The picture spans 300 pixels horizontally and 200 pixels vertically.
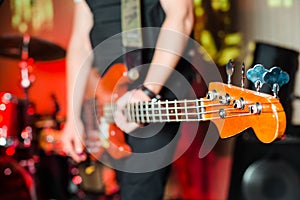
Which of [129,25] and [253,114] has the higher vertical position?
[129,25]

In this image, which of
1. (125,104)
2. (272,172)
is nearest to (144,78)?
(125,104)

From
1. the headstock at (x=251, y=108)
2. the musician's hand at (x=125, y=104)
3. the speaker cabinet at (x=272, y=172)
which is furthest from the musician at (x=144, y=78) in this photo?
the speaker cabinet at (x=272, y=172)

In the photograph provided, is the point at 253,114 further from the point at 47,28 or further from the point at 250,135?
the point at 47,28

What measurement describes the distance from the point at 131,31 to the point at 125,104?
0.15m

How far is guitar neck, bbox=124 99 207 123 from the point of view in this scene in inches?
36.6

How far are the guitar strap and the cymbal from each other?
0.19 meters

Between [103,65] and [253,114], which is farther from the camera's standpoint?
[103,65]

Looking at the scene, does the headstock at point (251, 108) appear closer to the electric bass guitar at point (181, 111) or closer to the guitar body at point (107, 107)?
the electric bass guitar at point (181, 111)

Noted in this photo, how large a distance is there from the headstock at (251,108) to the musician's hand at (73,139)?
347 millimetres

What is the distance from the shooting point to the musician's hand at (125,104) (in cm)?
100

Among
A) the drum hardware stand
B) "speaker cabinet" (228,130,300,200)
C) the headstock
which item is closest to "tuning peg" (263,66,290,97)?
the headstock

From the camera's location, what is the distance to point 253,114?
0.83m

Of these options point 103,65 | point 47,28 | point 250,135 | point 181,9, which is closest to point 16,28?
point 47,28

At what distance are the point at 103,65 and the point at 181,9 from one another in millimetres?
221
